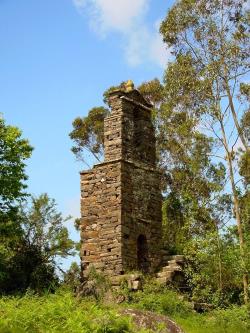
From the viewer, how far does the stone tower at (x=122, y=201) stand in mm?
19078

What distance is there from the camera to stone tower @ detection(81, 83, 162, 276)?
→ 751 inches

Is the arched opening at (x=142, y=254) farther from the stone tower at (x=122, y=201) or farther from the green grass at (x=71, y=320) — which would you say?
the green grass at (x=71, y=320)

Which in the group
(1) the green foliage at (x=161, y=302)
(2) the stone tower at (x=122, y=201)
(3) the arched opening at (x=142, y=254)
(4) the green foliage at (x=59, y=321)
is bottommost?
(4) the green foliage at (x=59, y=321)

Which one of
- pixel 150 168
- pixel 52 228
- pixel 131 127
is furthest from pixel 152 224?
pixel 52 228

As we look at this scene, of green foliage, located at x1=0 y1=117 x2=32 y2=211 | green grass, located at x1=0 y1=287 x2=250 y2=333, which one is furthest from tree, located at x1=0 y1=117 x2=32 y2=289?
green grass, located at x1=0 y1=287 x2=250 y2=333

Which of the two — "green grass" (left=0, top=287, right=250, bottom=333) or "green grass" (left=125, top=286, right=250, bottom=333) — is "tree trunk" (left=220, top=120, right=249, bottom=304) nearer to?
"green grass" (left=125, top=286, right=250, bottom=333)

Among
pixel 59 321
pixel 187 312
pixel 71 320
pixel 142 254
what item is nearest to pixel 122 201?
pixel 142 254

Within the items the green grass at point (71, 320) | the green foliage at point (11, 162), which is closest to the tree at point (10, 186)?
the green foliage at point (11, 162)

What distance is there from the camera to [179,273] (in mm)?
19672

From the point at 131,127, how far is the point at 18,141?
5613 millimetres

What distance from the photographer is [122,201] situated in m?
19.3

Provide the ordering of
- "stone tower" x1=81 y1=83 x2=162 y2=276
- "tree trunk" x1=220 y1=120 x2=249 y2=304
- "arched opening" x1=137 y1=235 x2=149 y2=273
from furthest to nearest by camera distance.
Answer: "arched opening" x1=137 y1=235 x2=149 y2=273 < "stone tower" x1=81 y1=83 x2=162 y2=276 < "tree trunk" x1=220 y1=120 x2=249 y2=304

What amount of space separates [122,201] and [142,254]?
208 cm

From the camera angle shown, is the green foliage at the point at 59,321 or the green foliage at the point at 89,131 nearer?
the green foliage at the point at 59,321
